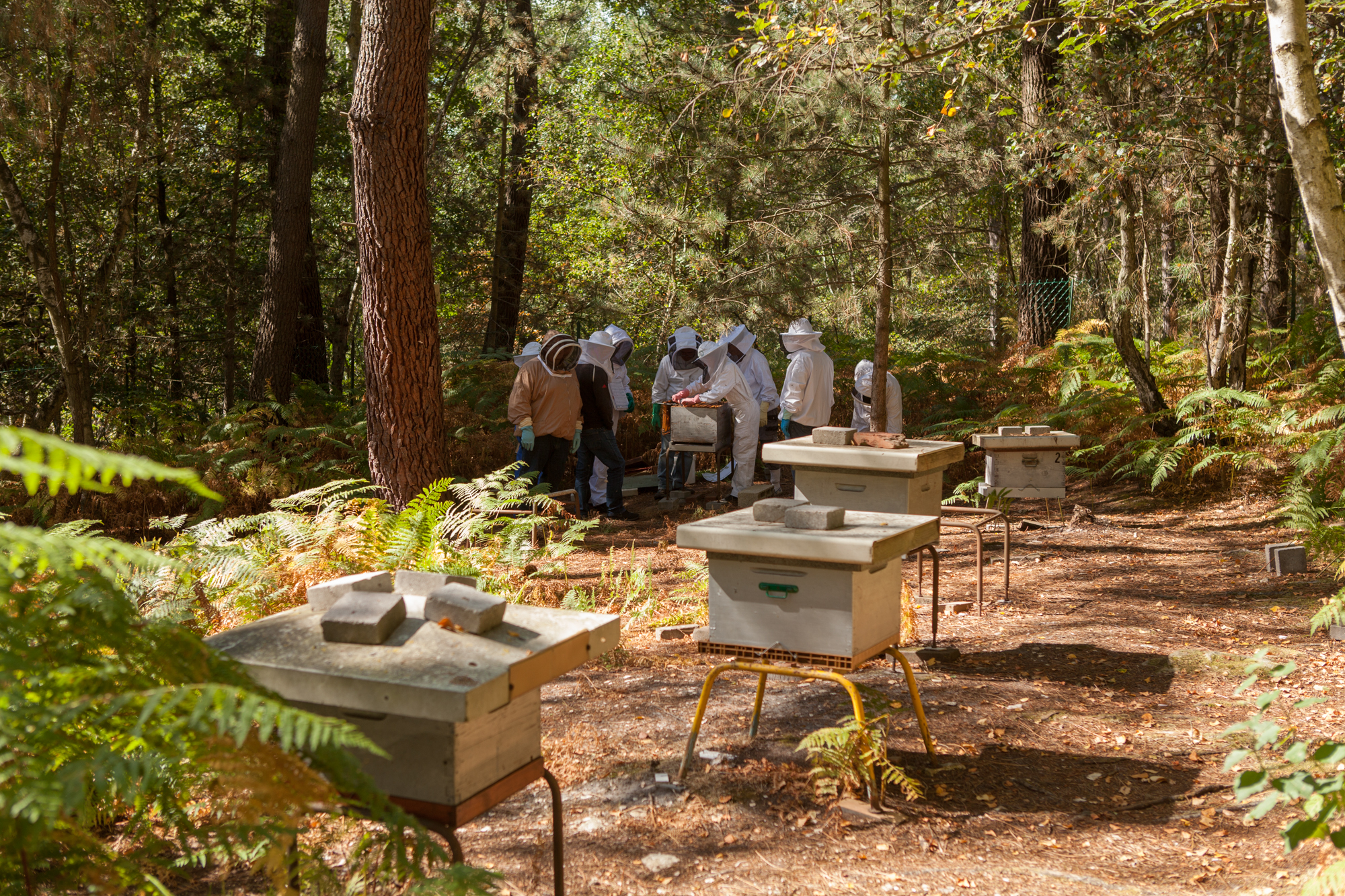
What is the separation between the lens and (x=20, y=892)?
7.30ft

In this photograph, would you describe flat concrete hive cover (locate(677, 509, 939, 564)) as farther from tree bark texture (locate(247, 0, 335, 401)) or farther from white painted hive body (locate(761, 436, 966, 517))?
tree bark texture (locate(247, 0, 335, 401))

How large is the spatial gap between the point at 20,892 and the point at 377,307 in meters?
6.12

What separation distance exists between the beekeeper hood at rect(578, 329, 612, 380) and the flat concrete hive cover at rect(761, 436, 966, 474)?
232 inches

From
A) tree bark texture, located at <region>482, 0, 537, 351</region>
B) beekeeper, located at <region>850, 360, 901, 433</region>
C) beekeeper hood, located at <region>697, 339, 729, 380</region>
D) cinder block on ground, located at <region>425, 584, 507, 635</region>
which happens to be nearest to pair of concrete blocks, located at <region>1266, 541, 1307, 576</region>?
beekeeper, located at <region>850, 360, 901, 433</region>

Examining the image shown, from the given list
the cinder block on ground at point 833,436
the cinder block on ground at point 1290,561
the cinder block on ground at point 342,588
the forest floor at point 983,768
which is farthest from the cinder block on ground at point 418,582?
the cinder block on ground at point 1290,561

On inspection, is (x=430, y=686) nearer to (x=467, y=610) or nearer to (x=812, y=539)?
(x=467, y=610)

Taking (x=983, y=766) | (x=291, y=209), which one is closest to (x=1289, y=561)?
(x=983, y=766)

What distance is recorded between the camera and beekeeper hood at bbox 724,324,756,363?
12.4 metres

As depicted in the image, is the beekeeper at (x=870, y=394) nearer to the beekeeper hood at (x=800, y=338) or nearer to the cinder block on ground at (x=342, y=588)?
the beekeeper hood at (x=800, y=338)

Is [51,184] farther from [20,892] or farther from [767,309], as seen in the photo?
[20,892]

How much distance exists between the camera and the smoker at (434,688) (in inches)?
98.7

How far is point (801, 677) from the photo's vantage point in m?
4.30

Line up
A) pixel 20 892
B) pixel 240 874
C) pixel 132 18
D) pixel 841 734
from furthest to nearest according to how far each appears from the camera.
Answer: pixel 132 18, pixel 841 734, pixel 240 874, pixel 20 892

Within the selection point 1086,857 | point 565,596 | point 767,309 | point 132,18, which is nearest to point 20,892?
point 1086,857
